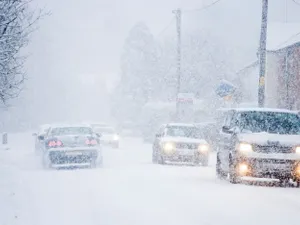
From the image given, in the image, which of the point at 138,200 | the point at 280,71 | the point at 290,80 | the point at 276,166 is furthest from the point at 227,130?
the point at 280,71

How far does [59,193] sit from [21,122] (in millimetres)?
73342

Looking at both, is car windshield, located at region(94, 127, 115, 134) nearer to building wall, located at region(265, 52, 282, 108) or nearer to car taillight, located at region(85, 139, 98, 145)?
building wall, located at region(265, 52, 282, 108)

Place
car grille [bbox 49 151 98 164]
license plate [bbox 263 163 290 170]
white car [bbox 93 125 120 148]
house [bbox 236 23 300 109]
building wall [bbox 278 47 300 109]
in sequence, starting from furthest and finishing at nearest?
1. house [bbox 236 23 300 109]
2. building wall [bbox 278 47 300 109]
3. white car [bbox 93 125 120 148]
4. car grille [bbox 49 151 98 164]
5. license plate [bbox 263 163 290 170]

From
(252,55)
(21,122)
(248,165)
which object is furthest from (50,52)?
(248,165)

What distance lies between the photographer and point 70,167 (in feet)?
71.7

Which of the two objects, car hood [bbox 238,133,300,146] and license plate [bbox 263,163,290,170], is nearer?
license plate [bbox 263,163,290,170]

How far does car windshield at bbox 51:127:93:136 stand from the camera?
2117cm

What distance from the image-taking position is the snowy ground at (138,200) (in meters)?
9.51

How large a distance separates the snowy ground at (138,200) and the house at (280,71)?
2298 cm

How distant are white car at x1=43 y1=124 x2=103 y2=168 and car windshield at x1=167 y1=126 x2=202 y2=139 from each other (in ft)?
13.0

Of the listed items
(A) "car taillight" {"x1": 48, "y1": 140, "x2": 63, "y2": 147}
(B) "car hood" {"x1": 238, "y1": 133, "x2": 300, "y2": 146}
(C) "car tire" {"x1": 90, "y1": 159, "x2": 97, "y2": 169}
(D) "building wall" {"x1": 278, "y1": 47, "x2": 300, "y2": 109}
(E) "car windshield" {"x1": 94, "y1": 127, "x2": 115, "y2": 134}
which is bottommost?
(E) "car windshield" {"x1": 94, "y1": 127, "x2": 115, "y2": 134}

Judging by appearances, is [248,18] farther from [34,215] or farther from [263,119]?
[34,215]

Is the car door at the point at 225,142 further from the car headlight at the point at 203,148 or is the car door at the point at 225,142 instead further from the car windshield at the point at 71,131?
the car windshield at the point at 71,131

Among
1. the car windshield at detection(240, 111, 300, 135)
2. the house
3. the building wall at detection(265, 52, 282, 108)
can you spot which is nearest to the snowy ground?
the car windshield at detection(240, 111, 300, 135)
